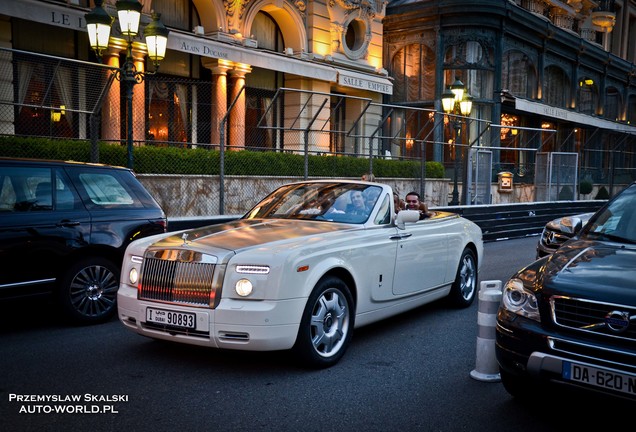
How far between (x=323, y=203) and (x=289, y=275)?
185 centimetres

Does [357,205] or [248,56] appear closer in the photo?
[357,205]

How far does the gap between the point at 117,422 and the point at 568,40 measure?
127 ft

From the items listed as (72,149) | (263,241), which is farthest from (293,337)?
(72,149)

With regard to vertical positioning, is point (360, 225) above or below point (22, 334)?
above

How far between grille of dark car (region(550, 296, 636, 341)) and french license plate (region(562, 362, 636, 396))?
0.75 feet

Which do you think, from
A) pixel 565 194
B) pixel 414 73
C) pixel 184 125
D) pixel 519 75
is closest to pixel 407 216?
pixel 184 125

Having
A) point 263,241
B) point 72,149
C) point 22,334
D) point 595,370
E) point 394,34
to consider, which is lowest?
point 22,334

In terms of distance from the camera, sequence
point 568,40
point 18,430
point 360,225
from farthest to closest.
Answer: point 568,40 < point 360,225 < point 18,430

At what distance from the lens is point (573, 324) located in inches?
164

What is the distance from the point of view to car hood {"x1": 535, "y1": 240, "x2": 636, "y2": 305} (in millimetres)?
4070

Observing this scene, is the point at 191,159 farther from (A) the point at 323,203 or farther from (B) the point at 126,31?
(A) the point at 323,203

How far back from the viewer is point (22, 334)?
6793 mm

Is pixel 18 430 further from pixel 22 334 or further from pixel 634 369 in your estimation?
pixel 634 369

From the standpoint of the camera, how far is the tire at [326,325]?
17.8ft
